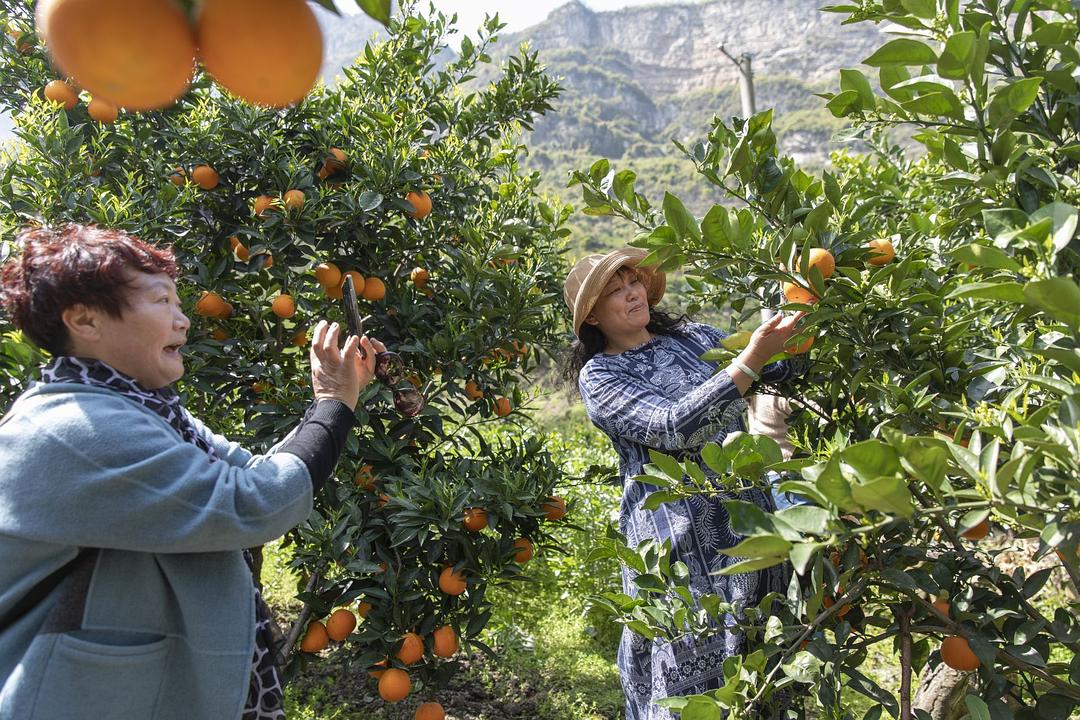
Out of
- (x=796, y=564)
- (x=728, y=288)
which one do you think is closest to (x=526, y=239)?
(x=728, y=288)

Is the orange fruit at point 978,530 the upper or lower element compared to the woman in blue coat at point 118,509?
lower

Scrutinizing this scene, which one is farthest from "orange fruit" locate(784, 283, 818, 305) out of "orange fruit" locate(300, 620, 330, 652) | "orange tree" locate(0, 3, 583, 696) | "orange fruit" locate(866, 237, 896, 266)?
"orange fruit" locate(300, 620, 330, 652)

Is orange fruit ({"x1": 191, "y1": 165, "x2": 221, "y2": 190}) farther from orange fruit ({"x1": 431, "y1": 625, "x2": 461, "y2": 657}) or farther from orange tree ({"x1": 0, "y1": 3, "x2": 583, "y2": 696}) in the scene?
orange fruit ({"x1": 431, "y1": 625, "x2": 461, "y2": 657})

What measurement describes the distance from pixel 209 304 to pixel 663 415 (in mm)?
1429

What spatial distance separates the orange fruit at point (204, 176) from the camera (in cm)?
249

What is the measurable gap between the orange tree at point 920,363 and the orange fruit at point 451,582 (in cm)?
81

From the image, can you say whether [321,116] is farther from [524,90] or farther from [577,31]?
[577,31]

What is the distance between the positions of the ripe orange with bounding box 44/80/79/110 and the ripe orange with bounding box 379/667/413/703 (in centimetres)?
192

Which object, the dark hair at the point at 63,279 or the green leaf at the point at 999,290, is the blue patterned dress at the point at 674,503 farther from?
the dark hair at the point at 63,279

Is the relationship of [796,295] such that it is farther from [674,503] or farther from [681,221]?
[674,503]

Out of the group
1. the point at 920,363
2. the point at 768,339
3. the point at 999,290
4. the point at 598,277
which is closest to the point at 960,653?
the point at 920,363

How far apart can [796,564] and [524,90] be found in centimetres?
259

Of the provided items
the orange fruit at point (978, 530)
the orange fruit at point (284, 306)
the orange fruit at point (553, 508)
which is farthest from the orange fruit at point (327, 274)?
the orange fruit at point (978, 530)

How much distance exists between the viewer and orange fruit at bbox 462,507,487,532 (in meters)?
2.28
